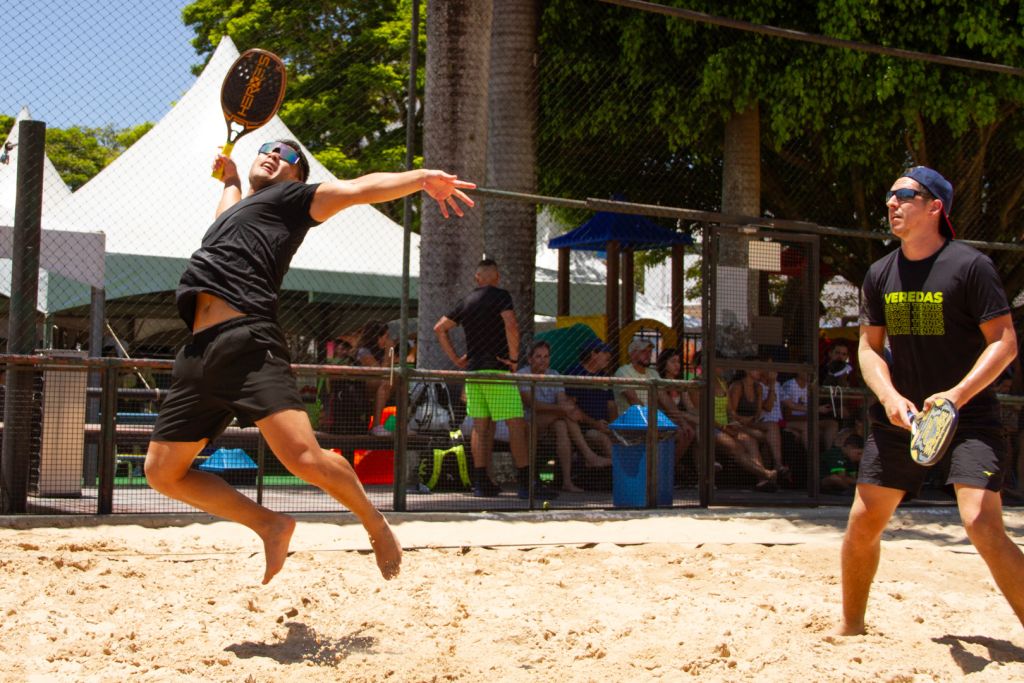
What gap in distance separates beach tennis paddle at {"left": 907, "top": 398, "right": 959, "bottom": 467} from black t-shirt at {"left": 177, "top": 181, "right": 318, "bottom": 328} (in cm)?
253

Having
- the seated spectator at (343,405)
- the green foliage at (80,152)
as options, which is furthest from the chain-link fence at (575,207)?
the green foliage at (80,152)

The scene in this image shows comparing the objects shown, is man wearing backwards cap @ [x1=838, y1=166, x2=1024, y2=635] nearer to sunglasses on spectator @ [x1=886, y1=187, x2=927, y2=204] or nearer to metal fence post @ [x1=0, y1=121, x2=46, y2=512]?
sunglasses on spectator @ [x1=886, y1=187, x2=927, y2=204]

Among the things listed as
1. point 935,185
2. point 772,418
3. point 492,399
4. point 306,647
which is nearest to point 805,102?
point 772,418

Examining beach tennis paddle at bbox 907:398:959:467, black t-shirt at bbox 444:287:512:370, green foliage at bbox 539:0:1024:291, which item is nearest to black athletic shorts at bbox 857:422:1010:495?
beach tennis paddle at bbox 907:398:959:467

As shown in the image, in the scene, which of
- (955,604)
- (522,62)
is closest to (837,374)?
(522,62)

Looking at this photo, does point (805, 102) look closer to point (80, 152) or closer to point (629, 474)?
point (629, 474)

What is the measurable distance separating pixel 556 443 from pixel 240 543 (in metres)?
2.73

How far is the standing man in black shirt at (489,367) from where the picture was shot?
8.16m

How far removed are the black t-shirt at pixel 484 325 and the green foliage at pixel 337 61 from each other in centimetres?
588

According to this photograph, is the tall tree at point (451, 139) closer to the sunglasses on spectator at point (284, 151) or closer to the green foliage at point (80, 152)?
the sunglasses on spectator at point (284, 151)

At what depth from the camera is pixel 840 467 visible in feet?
32.3

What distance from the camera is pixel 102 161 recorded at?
29.4m

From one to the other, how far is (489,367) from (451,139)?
257 cm

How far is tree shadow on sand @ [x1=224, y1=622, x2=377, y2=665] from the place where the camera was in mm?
4184
